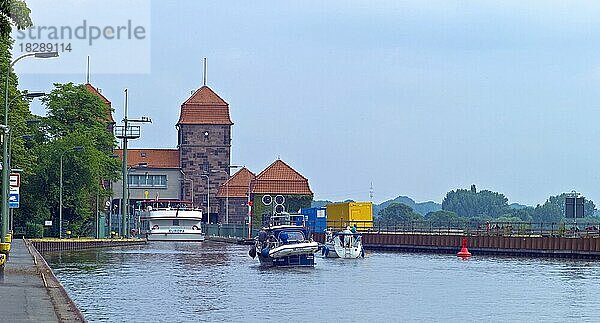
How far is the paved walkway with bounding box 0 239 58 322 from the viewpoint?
27.4 m

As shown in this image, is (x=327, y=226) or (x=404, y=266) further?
(x=327, y=226)

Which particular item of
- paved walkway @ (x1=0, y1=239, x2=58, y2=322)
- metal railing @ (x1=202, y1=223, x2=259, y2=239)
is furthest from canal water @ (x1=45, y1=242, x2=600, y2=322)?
metal railing @ (x1=202, y1=223, x2=259, y2=239)

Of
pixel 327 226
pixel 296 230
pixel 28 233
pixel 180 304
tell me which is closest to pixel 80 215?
pixel 28 233

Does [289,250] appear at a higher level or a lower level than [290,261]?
higher

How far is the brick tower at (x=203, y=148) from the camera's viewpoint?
16512 centimetres

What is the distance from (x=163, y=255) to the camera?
8362cm

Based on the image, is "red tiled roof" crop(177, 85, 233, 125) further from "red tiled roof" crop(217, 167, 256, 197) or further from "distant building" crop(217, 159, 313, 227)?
"distant building" crop(217, 159, 313, 227)

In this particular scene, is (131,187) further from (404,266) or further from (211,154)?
(404,266)

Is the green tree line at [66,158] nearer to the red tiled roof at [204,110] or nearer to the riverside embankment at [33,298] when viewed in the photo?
the riverside embankment at [33,298]

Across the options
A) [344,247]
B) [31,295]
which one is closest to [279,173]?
[344,247]

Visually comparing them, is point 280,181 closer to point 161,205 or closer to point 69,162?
point 161,205

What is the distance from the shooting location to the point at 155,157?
170500 mm

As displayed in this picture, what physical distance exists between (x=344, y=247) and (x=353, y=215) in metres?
31.5

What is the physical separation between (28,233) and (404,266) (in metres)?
37.0
